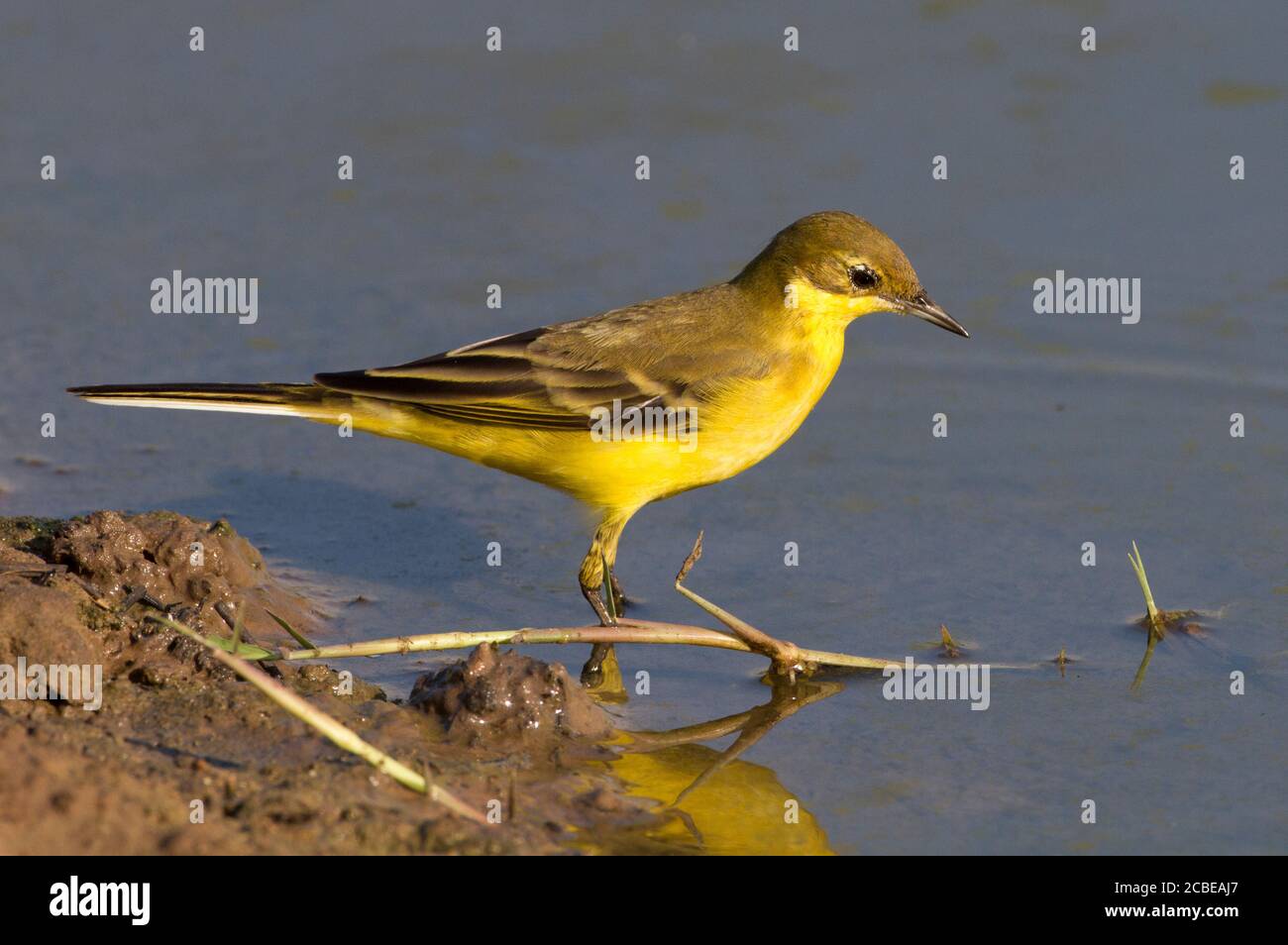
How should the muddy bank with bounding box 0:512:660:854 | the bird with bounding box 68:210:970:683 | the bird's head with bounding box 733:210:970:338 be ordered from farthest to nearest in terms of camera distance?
the bird's head with bounding box 733:210:970:338, the bird with bounding box 68:210:970:683, the muddy bank with bounding box 0:512:660:854

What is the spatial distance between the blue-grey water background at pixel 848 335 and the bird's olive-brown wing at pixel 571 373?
0.97m

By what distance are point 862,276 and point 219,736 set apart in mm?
4098

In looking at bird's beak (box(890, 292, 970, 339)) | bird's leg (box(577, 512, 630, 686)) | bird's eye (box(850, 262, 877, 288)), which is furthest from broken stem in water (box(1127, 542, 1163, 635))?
bird's leg (box(577, 512, 630, 686))

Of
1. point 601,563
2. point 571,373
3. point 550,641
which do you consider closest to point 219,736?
point 550,641

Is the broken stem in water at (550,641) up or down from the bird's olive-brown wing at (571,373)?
down

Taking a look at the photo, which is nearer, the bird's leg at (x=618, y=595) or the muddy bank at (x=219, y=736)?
the muddy bank at (x=219, y=736)

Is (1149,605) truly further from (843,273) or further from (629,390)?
(629,390)

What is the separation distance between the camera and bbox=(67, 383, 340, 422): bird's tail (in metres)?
7.51

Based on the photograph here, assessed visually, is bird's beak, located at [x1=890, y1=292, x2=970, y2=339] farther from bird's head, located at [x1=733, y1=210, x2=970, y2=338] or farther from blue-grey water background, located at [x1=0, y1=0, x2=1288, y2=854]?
blue-grey water background, located at [x1=0, y1=0, x2=1288, y2=854]

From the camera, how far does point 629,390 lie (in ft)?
26.6

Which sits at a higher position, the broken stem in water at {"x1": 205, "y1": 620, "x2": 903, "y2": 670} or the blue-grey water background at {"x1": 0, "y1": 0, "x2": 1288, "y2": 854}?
the blue-grey water background at {"x1": 0, "y1": 0, "x2": 1288, "y2": 854}

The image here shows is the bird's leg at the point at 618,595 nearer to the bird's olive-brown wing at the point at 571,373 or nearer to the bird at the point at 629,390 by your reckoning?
the bird at the point at 629,390

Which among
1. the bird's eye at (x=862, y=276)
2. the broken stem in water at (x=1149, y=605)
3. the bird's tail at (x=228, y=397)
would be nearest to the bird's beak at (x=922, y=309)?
the bird's eye at (x=862, y=276)

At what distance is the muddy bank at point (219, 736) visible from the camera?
481 cm
